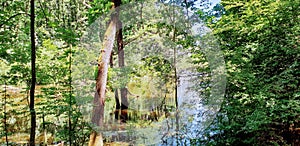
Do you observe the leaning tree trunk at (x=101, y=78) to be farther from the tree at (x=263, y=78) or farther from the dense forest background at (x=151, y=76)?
the tree at (x=263, y=78)

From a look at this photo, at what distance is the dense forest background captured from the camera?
270 cm

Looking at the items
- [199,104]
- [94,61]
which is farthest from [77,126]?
[199,104]

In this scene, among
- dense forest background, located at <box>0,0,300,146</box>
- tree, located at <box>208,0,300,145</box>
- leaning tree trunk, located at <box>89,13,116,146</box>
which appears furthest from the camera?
leaning tree trunk, located at <box>89,13,116,146</box>

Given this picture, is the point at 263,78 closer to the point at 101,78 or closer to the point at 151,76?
the point at 151,76

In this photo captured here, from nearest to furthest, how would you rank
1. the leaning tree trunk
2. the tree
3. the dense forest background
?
the tree
the dense forest background
the leaning tree trunk

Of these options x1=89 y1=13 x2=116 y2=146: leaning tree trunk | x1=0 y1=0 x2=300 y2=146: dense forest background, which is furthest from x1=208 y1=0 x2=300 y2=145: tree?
x1=89 y1=13 x2=116 y2=146: leaning tree trunk

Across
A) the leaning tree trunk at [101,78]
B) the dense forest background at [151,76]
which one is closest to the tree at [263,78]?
the dense forest background at [151,76]

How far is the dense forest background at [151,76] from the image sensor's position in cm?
270

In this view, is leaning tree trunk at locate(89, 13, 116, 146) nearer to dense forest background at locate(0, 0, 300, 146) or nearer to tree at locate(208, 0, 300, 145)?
dense forest background at locate(0, 0, 300, 146)

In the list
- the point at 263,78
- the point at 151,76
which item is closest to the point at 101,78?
the point at 151,76

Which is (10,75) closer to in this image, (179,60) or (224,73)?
(179,60)

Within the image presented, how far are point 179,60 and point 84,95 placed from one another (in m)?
1.59

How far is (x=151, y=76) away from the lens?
4.45 meters

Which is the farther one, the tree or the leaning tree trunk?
the leaning tree trunk
